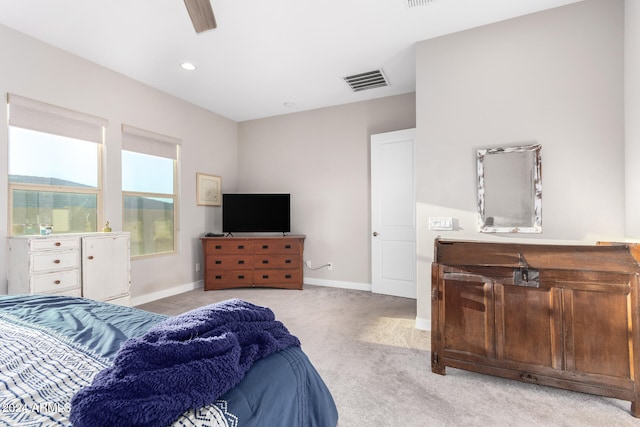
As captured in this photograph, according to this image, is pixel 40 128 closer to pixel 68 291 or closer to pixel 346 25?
pixel 68 291

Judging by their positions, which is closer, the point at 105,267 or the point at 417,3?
the point at 417,3

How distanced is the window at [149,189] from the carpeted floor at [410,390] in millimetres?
2258

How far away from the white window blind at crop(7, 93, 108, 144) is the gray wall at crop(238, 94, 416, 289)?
93.6 inches

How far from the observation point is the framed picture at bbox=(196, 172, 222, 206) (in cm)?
464

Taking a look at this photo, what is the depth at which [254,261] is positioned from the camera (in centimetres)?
450

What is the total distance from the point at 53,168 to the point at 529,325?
4393 millimetres

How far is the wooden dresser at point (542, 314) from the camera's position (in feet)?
5.72

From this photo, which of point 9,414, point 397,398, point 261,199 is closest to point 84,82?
point 261,199

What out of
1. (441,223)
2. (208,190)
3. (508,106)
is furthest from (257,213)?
(508,106)

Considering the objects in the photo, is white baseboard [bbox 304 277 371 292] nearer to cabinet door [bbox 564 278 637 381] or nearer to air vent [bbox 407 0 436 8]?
cabinet door [bbox 564 278 637 381]

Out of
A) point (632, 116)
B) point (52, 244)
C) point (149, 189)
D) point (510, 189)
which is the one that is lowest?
point (52, 244)

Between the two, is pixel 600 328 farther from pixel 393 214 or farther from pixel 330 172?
pixel 330 172

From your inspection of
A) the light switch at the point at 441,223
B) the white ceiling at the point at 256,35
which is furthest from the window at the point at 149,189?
the light switch at the point at 441,223

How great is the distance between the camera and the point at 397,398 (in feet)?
6.10
